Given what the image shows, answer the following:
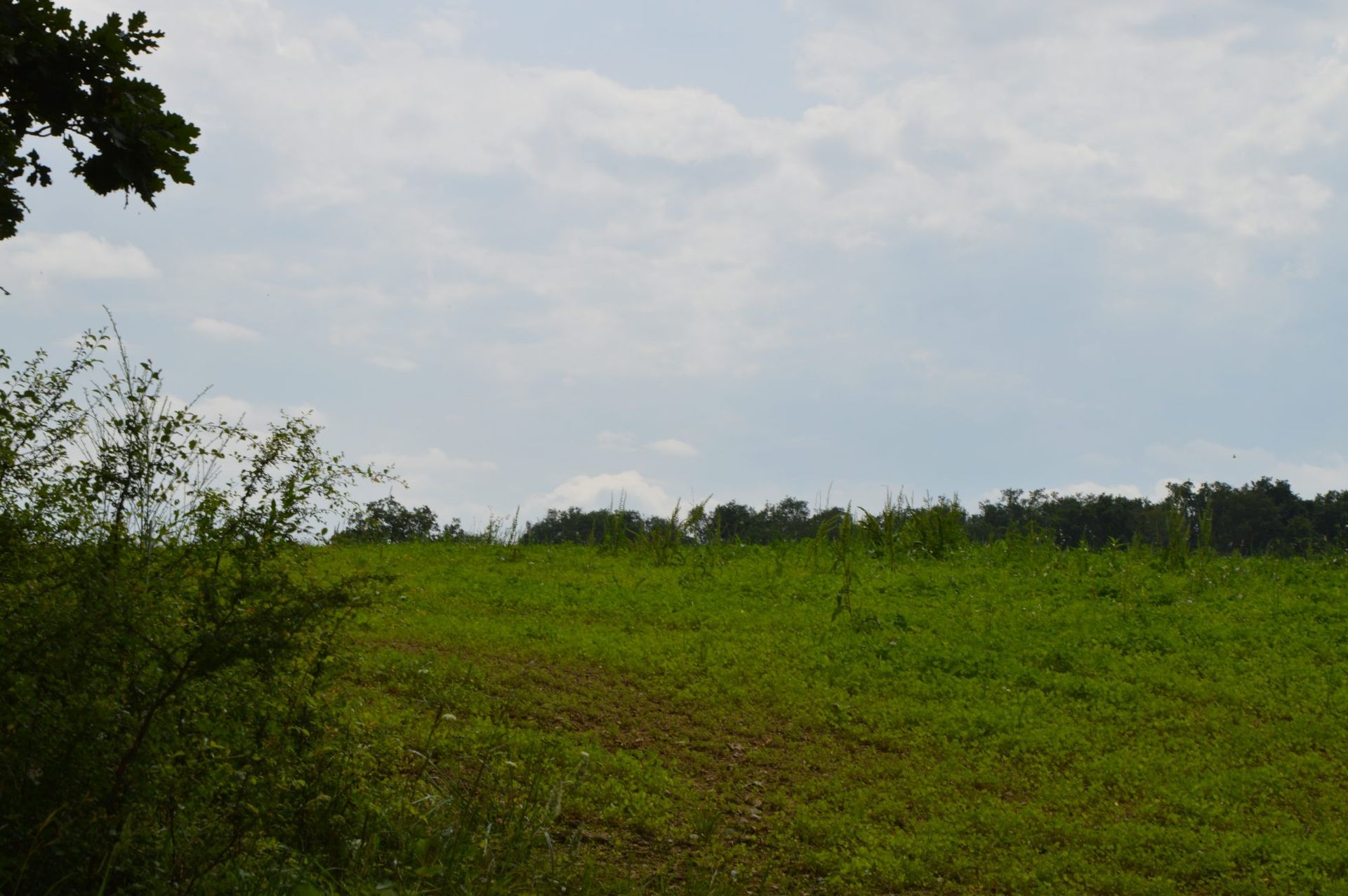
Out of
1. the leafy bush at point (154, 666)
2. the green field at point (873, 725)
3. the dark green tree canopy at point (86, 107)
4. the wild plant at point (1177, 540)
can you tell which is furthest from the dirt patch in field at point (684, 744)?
the wild plant at point (1177, 540)

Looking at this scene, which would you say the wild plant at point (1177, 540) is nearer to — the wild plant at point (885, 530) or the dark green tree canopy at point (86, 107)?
the wild plant at point (885, 530)

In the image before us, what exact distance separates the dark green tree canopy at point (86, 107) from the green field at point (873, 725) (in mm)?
2271

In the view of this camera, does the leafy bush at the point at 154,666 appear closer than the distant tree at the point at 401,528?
Yes

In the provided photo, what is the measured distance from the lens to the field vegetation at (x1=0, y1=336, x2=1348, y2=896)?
405cm

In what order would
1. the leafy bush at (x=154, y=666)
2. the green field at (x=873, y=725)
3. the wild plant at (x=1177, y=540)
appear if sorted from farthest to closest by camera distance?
the wild plant at (x=1177, y=540), the green field at (x=873, y=725), the leafy bush at (x=154, y=666)

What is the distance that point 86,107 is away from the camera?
4777mm

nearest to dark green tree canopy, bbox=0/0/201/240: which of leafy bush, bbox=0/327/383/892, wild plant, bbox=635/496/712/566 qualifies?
leafy bush, bbox=0/327/383/892

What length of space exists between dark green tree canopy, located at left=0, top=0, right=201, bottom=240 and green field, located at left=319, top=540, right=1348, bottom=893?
2271mm

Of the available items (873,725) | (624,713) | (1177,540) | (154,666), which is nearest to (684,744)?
(624,713)

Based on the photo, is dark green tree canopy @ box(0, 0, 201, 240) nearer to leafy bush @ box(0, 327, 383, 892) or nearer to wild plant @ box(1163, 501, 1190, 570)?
leafy bush @ box(0, 327, 383, 892)

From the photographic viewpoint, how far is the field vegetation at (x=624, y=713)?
13.3 feet

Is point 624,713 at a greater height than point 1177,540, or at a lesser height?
lesser

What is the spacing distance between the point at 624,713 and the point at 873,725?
2.02 m

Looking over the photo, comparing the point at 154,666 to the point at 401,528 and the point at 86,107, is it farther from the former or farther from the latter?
the point at 401,528
